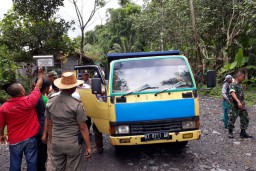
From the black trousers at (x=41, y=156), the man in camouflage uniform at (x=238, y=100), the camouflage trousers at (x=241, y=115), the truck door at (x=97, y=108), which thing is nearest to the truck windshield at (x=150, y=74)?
the truck door at (x=97, y=108)

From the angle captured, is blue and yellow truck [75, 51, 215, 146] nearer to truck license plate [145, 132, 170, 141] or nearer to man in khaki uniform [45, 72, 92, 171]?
truck license plate [145, 132, 170, 141]

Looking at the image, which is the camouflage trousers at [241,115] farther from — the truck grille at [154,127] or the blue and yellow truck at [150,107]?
the truck grille at [154,127]

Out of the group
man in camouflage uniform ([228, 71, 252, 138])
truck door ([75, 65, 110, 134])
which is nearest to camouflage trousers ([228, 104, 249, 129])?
man in camouflage uniform ([228, 71, 252, 138])

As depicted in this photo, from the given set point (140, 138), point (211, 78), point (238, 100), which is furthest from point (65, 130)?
point (238, 100)

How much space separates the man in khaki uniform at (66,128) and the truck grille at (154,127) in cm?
175

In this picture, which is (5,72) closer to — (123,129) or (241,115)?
(123,129)

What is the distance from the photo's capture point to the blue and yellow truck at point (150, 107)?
566 centimetres

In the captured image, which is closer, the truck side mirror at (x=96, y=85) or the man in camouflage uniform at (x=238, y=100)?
the truck side mirror at (x=96, y=85)

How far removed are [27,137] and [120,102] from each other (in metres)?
1.90

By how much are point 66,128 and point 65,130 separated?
0.03 metres

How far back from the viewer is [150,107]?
18.6 ft

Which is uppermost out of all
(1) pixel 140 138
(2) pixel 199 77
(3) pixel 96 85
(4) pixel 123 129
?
(3) pixel 96 85

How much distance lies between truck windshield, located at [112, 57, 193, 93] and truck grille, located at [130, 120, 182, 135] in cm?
69

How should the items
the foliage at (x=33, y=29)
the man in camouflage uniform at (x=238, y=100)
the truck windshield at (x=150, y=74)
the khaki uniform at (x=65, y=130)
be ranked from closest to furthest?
1. the khaki uniform at (x=65, y=130)
2. the truck windshield at (x=150, y=74)
3. the man in camouflage uniform at (x=238, y=100)
4. the foliage at (x=33, y=29)
